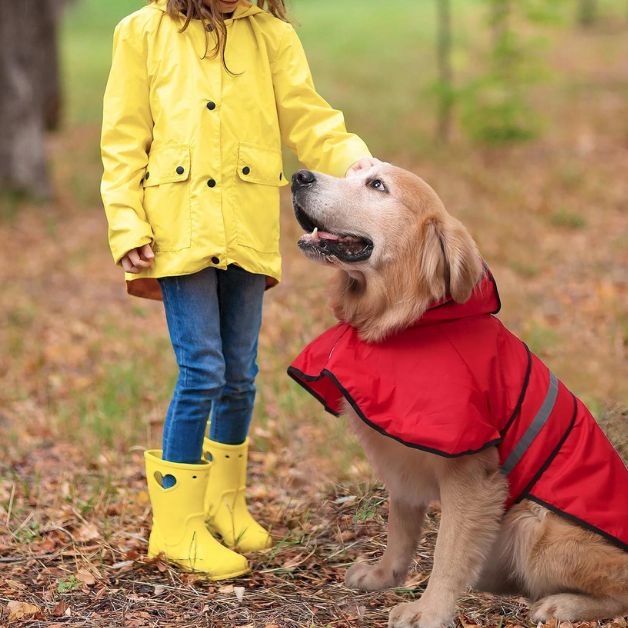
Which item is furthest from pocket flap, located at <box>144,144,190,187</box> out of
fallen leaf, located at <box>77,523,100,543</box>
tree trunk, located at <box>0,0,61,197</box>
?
tree trunk, located at <box>0,0,61,197</box>

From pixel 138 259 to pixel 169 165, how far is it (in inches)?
14.7

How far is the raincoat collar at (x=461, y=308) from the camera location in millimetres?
3182

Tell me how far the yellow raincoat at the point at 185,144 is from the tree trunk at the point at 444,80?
30.8ft

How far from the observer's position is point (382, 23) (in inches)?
1173

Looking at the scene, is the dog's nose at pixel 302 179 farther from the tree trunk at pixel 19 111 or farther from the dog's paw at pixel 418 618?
the tree trunk at pixel 19 111

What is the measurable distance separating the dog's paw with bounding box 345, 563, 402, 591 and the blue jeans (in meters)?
0.77

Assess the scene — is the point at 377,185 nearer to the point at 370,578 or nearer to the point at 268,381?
the point at 370,578

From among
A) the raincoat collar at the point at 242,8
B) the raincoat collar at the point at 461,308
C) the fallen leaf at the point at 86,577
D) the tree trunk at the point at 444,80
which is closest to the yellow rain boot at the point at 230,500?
the fallen leaf at the point at 86,577

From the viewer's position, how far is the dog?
10.2 feet

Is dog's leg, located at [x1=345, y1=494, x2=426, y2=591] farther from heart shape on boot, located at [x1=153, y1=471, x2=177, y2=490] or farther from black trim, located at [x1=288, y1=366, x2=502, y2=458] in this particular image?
heart shape on boot, located at [x1=153, y1=471, x2=177, y2=490]

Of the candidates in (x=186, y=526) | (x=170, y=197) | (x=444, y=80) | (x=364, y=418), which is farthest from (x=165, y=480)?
(x=444, y=80)

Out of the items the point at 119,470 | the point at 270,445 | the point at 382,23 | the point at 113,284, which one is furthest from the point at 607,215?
the point at 382,23

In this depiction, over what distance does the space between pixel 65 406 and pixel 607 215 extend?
638cm

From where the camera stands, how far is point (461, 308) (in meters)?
3.18
